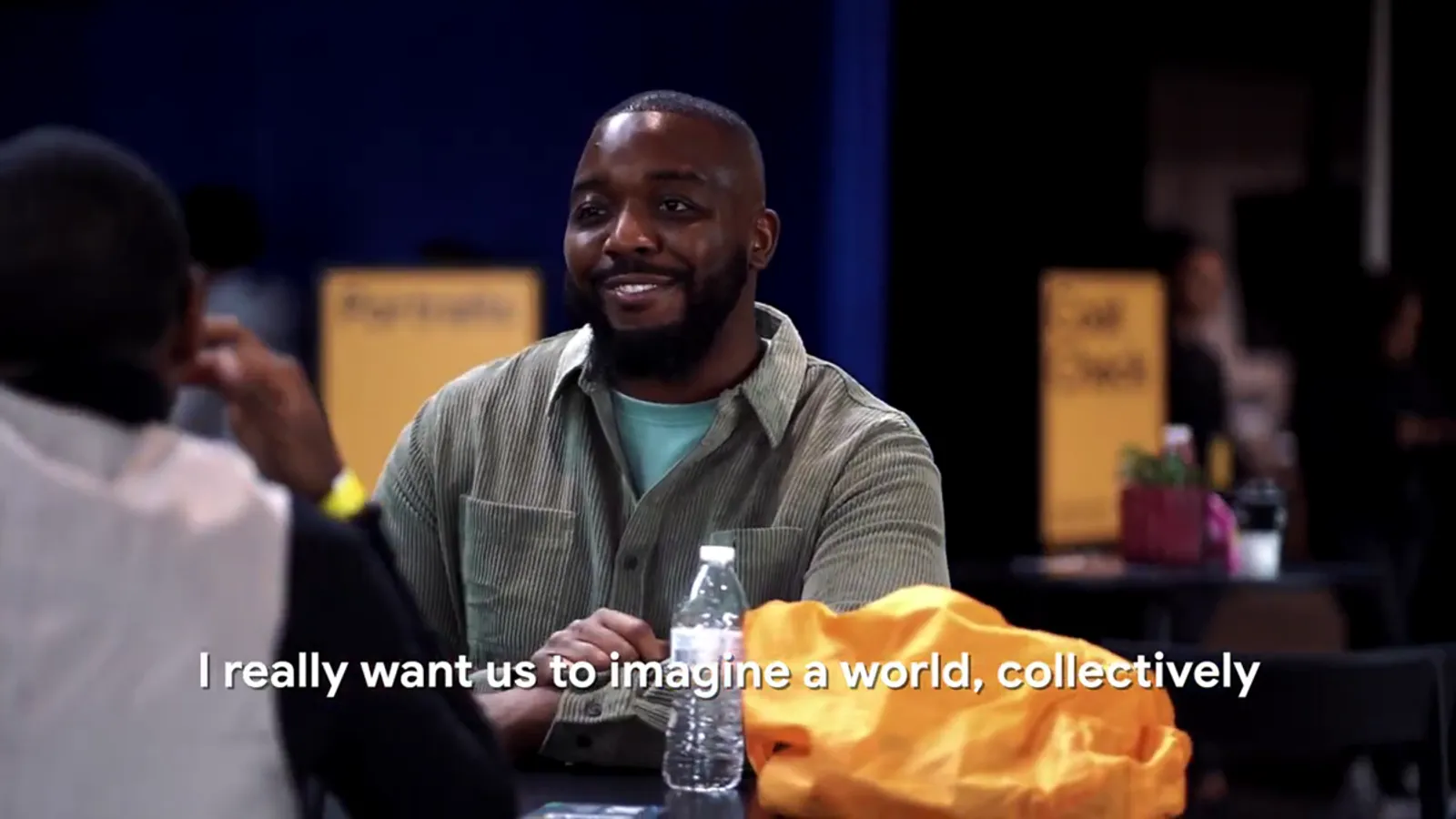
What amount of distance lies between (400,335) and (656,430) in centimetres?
361

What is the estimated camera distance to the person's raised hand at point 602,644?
81.7 inches

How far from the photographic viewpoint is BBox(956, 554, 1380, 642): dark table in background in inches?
189

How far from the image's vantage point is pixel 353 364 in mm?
5910

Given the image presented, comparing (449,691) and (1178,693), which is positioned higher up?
(449,691)

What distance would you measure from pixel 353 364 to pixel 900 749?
4.37 m

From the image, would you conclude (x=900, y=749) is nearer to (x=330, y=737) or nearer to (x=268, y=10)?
(x=330, y=737)

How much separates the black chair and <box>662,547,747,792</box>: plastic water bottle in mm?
787

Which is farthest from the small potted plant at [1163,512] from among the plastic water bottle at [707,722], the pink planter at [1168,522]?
the plastic water bottle at [707,722]

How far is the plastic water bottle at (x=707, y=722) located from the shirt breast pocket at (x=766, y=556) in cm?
12

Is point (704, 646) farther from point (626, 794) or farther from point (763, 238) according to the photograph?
point (763, 238)

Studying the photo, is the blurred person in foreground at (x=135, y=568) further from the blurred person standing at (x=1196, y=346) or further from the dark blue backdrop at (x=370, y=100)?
the blurred person standing at (x=1196, y=346)

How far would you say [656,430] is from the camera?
2.39 meters

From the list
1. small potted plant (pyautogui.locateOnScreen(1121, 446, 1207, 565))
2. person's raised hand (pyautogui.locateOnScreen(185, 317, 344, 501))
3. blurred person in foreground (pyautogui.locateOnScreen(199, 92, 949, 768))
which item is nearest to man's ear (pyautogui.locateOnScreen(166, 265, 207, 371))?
person's raised hand (pyautogui.locateOnScreen(185, 317, 344, 501))

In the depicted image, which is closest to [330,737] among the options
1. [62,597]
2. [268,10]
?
[62,597]
